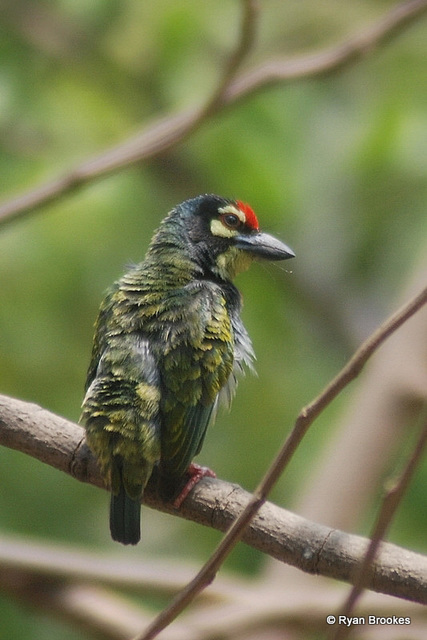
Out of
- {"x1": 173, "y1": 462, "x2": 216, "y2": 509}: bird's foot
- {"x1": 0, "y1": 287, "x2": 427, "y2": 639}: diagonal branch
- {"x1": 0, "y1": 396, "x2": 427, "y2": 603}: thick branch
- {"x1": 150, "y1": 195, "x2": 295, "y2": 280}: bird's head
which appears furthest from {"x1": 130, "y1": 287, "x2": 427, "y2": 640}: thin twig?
{"x1": 150, "y1": 195, "x2": 295, "y2": 280}: bird's head

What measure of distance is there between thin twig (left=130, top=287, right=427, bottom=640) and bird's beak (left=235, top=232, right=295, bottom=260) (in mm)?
1792

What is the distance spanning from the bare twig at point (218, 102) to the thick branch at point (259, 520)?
3.45 ft

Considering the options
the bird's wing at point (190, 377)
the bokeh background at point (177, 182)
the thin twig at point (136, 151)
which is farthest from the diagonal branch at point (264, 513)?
the bokeh background at point (177, 182)

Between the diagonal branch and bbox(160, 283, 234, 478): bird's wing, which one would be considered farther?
bbox(160, 283, 234, 478): bird's wing

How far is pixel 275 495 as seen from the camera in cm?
646

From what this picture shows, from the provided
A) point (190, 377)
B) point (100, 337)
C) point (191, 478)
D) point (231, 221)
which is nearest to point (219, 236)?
point (231, 221)

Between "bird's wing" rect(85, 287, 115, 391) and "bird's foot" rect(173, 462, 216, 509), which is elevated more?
"bird's wing" rect(85, 287, 115, 391)

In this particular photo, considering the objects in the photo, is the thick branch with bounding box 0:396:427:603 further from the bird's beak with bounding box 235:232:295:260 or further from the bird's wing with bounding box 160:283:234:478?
the bird's beak with bounding box 235:232:295:260

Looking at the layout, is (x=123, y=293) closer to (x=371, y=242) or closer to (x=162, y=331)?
(x=162, y=331)

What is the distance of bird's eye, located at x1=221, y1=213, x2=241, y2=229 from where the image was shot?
409cm

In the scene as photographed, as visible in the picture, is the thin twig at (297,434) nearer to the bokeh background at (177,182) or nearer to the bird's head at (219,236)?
the bird's head at (219,236)

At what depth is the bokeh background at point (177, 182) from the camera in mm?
5605

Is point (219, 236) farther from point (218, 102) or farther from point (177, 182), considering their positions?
point (177, 182)

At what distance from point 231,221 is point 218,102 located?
1.53 ft
